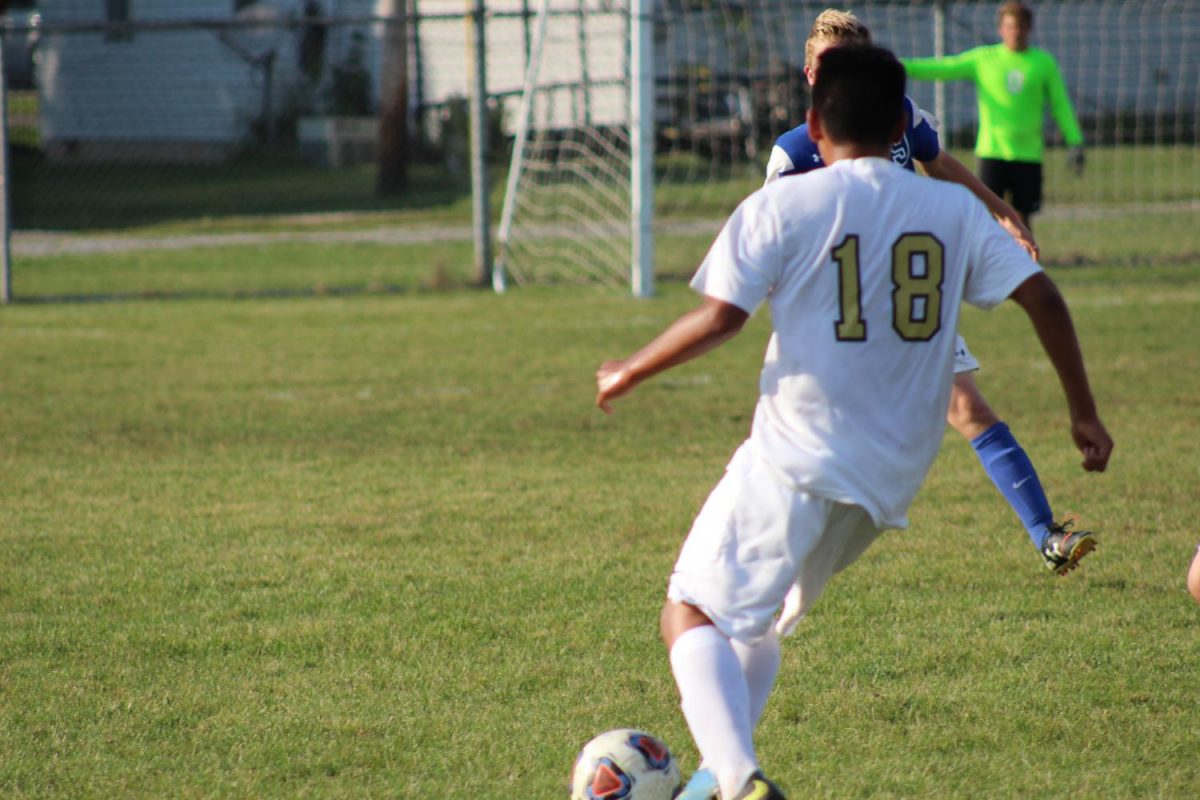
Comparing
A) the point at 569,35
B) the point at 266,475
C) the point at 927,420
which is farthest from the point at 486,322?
the point at 569,35

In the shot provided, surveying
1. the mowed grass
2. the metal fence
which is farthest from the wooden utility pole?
the mowed grass

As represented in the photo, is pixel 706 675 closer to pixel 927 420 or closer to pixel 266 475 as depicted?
pixel 927 420

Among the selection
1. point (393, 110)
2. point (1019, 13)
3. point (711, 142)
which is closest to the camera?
point (1019, 13)

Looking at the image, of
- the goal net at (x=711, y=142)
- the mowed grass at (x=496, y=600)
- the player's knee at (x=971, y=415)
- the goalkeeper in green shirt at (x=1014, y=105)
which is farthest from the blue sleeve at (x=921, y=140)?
the goal net at (x=711, y=142)

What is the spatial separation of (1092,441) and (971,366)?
1.59 m

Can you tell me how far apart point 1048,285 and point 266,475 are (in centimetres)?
462

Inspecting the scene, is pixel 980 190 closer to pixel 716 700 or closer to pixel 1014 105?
pixel 716 700

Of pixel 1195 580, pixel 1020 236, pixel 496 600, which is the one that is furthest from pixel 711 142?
pixel 1195 580

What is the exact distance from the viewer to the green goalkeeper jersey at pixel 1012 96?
11.8 meters

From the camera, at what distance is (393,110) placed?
23.4 metres

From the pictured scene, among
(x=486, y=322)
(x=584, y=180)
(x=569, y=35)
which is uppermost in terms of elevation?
(x=569, y=35)

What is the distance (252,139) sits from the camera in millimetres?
30328

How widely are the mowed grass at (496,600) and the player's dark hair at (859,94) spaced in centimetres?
149

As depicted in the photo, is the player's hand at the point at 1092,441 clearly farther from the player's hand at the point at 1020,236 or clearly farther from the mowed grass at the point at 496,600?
the player's hand at the point at 1020,236
